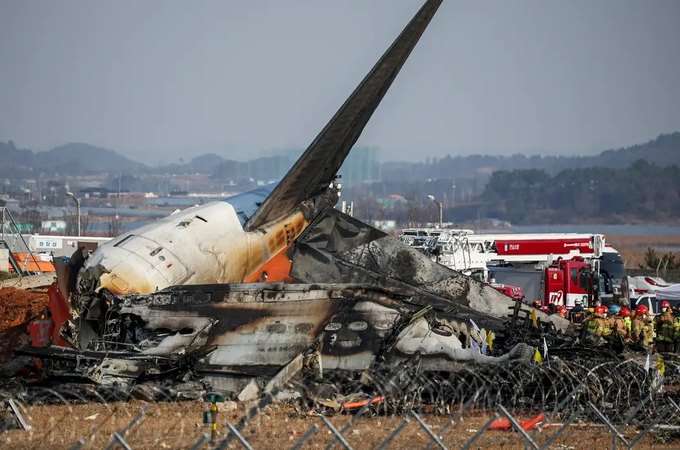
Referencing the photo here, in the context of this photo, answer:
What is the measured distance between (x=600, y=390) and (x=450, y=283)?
1025cm

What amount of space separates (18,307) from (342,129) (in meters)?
13.7

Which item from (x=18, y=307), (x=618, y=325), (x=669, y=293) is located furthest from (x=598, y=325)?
(x=669, y=293)

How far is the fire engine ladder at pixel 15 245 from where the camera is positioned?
5015 cm

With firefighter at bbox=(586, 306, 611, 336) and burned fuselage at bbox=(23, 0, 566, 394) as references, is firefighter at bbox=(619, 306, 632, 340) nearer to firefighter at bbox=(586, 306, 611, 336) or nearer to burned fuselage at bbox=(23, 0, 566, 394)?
firefighter at bbox=(586, 306, 611, 336)

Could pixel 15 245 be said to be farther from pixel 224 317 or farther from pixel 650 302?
pixel 224 317

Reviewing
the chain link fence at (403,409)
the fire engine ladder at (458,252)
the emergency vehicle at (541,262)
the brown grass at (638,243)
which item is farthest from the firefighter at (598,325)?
the brown grass at (638,243)

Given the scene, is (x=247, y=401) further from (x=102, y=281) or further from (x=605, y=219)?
(x=605, y=219)

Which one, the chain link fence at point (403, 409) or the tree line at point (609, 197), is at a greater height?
the chain link fence at point (403, 409)

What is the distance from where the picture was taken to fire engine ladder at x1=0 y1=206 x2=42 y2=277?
165 ft

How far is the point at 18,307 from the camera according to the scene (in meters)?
35.6

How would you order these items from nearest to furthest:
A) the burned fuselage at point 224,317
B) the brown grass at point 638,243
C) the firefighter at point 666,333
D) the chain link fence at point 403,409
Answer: the chain link fence at point 403,409 < the burned fuselage at point 224,317 < the firefighter at point 666,333 < the brown grass at point 638,243

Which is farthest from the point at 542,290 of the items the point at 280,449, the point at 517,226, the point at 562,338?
the point at 517,226

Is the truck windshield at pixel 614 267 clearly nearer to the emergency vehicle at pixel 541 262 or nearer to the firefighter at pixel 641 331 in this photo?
the emergency vehicle at pixel 541 262

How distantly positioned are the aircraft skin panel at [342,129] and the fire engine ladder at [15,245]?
2145 cm
